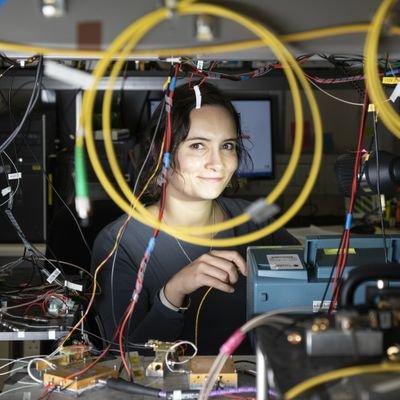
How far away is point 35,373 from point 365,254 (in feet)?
2.07

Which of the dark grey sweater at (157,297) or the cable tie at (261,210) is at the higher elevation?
the cable tie at (261,210)

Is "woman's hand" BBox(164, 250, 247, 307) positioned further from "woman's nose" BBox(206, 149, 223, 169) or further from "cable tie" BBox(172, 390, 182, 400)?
"cable tie" BBox(172, 390, 182, 400)

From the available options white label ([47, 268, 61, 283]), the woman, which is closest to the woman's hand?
the woman

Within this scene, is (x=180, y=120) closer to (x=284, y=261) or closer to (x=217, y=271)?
(x=217, y=271)

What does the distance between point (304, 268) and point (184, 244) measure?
0.84 meters

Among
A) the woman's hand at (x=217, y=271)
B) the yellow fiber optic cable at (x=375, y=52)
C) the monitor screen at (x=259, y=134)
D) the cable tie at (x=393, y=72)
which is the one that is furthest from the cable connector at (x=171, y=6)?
the monitor screen at (x=259, y=134)

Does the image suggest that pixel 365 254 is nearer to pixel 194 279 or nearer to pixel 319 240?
pixel 319 240

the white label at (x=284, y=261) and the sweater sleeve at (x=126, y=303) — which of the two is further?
the sweater sleeve at (x=126, y=303)

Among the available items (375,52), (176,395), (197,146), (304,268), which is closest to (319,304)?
(304,268)

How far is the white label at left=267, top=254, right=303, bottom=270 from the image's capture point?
134 cm

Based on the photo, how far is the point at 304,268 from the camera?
1335mm

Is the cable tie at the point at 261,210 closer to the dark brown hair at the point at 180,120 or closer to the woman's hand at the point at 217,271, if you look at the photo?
the woman's hand at the point at 217,271

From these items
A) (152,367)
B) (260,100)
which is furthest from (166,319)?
(260,100)

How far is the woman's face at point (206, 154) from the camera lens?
195 centimetres
